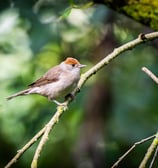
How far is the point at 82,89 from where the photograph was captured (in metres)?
4.83

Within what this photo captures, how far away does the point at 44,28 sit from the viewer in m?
4.58

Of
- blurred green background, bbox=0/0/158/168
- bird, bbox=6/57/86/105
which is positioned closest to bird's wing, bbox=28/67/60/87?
bird, bbox=6/57/86/105

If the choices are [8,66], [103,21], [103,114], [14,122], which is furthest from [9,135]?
[103,21]

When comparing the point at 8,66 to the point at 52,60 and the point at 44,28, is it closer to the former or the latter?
the point at 52,60

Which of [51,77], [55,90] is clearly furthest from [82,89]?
[55,90]

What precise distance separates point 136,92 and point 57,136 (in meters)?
0.96

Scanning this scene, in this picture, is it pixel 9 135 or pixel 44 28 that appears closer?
pixel 44 28

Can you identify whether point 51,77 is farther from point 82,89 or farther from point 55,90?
point 82,89

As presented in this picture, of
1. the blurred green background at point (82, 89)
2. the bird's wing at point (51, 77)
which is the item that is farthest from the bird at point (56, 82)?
the blurred green background at point (82, 89)

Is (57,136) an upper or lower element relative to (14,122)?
lower

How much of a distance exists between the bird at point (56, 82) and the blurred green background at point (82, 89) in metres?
0.20

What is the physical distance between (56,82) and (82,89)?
395 millimetres

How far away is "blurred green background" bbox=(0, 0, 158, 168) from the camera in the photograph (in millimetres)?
4738

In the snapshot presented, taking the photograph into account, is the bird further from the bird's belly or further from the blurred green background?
the blurred green background
